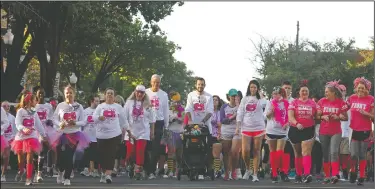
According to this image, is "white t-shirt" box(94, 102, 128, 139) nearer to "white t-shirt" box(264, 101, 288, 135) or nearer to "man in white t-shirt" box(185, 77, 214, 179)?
"man in white t-shirt" box(185, 77, 214, 179)

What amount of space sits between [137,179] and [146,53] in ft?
149

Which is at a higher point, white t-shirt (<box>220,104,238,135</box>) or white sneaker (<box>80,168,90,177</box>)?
white t-shirt (<box>220,104,238,135</box>)

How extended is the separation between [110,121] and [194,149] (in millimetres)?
1851

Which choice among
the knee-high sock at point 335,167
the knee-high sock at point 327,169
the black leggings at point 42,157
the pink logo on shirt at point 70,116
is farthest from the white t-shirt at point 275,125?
the black leggings at point 42,157

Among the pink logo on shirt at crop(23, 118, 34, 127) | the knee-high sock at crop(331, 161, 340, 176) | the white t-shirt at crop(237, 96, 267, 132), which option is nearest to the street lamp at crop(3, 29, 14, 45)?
the white t-shirt at crop(237, 96, 267, 132)

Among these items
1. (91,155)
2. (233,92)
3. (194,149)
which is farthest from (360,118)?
Result: (91,155)

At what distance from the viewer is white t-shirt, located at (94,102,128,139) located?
15547 millimetres

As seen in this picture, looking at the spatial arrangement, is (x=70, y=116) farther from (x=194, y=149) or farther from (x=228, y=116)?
(x=228, y=116)

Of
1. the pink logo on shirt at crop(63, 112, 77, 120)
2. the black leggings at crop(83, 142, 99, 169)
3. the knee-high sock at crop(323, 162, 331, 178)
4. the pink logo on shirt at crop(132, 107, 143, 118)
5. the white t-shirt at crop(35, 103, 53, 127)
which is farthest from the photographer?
the black leggings at crop(83, 142, 99, 169)

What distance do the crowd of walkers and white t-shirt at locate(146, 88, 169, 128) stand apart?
0.07 feet

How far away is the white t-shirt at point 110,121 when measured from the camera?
51.0 feet

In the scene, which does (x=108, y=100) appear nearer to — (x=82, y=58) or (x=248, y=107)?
(x=248, y=107)

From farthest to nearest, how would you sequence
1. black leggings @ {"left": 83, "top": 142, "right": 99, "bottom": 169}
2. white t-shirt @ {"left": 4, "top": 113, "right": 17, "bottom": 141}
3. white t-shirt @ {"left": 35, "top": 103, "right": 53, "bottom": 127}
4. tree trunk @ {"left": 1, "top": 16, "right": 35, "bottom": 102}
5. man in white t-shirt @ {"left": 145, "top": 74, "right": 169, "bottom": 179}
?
1. tree trunk @ {"left": 1, "top": 16, "right": 35, "bottom": 102}
2. black leggings @ {"left": 83, "top": 142, "right": 99, "bottom": 169}
3. man in white t-shirt @ {"left": 145, "top": 74, "right": 169, "bottom": 179}
4. white t-shirt @ {"left": 35, "top": 103, "right": 53, "bottom": 127}
5. white t-shirt @ {"left": 4, "top": 113, "right": 17, "bottom": 141}

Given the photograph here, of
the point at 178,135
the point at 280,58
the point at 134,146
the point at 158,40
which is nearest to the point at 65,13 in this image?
the point at 178,135
